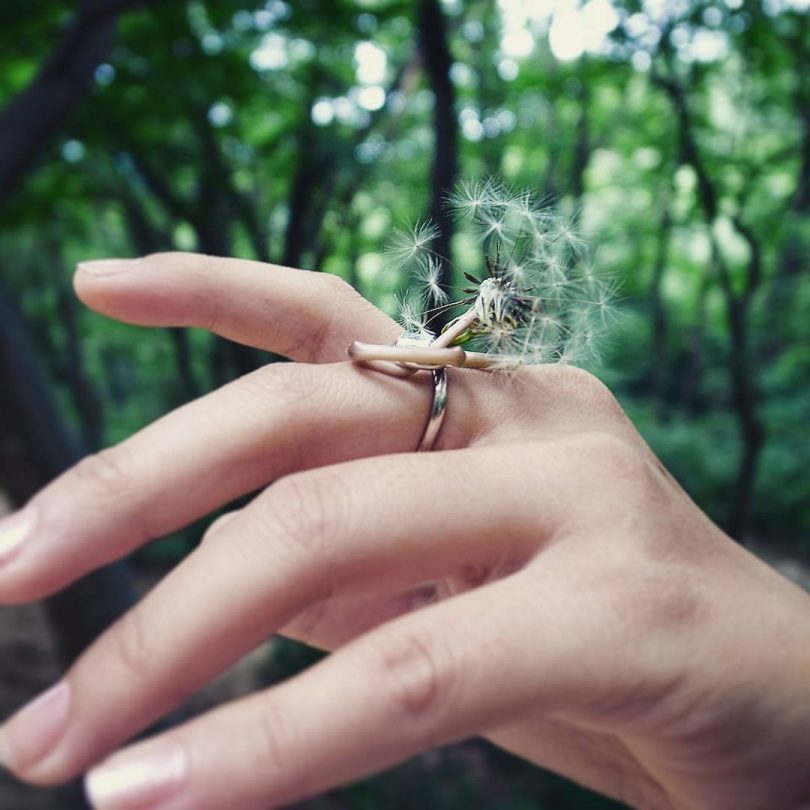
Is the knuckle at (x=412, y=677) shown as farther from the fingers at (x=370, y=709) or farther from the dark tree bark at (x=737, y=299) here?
the dark tree bark at (x=737, y=299)

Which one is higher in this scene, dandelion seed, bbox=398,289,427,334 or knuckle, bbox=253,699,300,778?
dandelion seed, bbox=398,289,427,334

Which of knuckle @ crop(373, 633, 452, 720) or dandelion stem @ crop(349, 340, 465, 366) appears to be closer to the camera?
knuckle @ crop(373, 633, 452, 720)

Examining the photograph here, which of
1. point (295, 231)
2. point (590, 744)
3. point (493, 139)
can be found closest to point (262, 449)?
point (590, 744)

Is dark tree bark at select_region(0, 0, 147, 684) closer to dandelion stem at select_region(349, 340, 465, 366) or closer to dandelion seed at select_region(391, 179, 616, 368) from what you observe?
dandelion seed at select_region(391, 179, 616, 368)

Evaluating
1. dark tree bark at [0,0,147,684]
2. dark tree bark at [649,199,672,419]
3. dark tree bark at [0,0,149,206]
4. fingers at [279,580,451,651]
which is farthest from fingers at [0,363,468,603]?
dark tree bark at [649,199,672,419]

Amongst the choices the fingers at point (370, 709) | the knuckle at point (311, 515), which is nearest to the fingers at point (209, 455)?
the knuckle at point (311, 515)

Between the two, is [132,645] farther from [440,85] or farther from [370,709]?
[440,85]
